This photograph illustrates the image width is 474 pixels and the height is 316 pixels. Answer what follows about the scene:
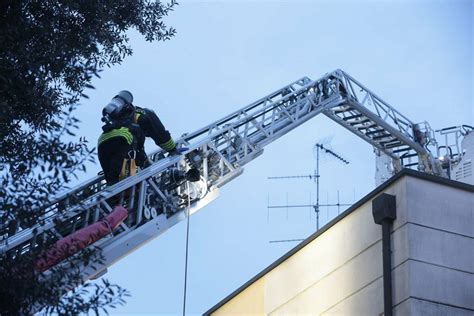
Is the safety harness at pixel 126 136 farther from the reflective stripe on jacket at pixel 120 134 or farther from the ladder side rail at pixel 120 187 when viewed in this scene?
the ladder side rail at pixel 120 187

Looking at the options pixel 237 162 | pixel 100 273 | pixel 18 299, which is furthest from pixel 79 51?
pixel 237 162

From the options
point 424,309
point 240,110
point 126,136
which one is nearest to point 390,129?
point 240,110

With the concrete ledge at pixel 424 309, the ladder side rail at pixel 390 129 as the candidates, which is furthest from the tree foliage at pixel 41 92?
the ladder side rail at pixel 390 129

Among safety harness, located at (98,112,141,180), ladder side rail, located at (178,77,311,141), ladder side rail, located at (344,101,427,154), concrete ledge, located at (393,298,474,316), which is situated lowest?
concrete ledge, located at (393,298,474,316)

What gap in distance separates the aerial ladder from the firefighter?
0.22m

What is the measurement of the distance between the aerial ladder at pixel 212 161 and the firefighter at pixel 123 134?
224mm

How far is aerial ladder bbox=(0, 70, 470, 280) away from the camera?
480 inches

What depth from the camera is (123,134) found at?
1331cm

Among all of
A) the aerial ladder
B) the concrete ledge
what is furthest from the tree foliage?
the concrete ledge

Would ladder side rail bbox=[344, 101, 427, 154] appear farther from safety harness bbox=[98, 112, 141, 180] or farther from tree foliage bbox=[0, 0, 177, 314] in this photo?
tree foliage bbox=[0, 0, 177, 314]

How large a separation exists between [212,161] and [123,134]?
2.27 meters

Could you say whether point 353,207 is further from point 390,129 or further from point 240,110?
point 390,129

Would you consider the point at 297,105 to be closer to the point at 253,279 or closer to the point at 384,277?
the point at 253,279

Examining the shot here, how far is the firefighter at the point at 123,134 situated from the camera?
13.3 m
